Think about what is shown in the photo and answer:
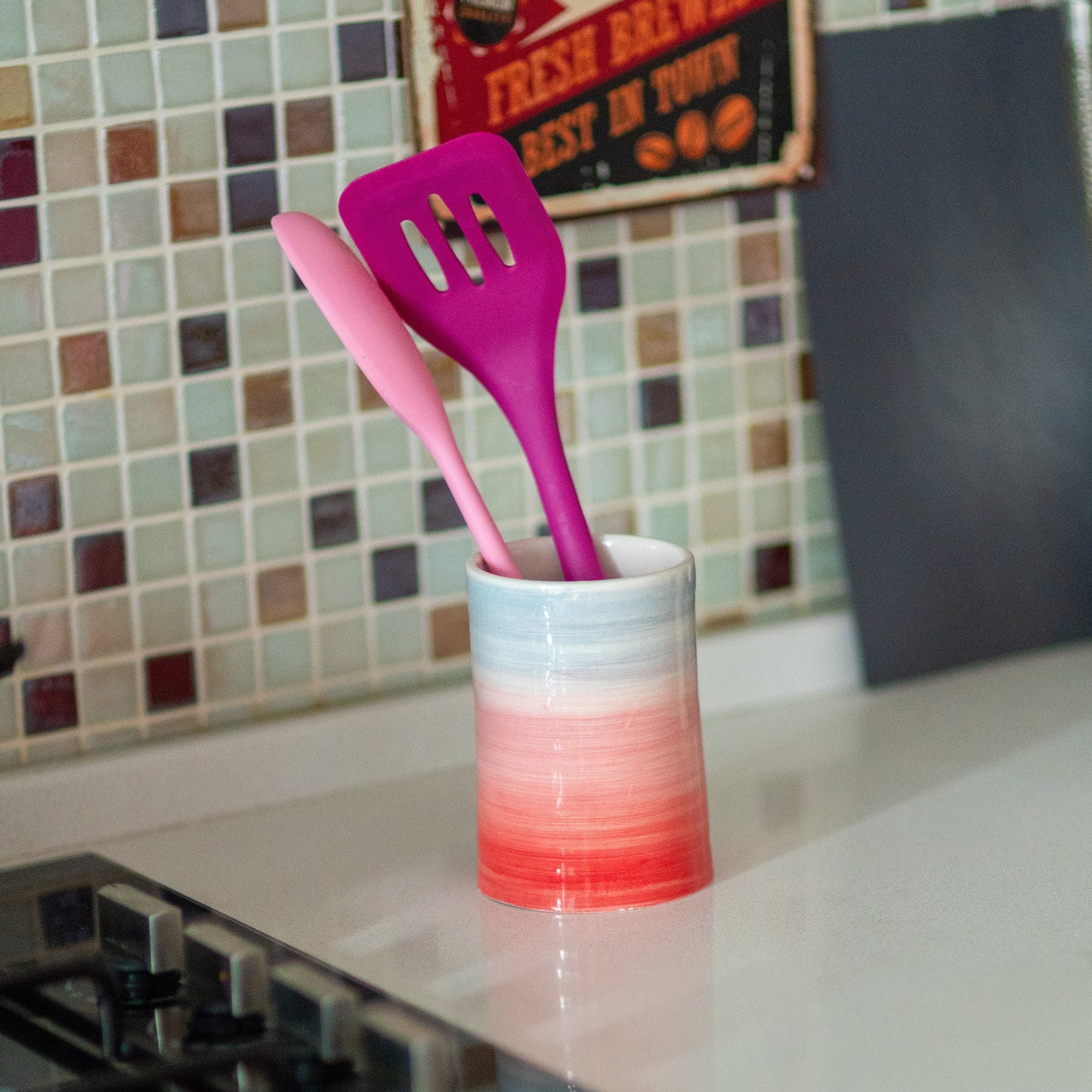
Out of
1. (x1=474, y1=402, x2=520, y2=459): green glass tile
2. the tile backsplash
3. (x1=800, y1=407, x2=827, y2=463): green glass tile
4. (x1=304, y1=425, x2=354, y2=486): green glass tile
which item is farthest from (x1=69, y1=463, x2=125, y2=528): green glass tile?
(x1=800, y1=407, x2=827, y2=463): green glass tile

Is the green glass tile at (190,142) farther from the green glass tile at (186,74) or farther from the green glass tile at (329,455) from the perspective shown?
the green glass tile at (329,455)

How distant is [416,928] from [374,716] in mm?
206

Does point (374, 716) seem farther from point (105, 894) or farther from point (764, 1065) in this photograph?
point (764, 1065)

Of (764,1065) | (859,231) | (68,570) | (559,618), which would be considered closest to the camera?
(764,1065)

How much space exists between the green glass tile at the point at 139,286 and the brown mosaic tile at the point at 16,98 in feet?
0.28

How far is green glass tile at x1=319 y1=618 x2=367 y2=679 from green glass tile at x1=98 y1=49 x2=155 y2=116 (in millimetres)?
302

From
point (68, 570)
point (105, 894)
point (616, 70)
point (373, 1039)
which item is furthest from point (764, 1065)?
point (616, 70)

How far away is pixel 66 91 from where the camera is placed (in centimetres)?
82

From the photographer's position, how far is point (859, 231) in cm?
100

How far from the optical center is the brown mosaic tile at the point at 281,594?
903 mm

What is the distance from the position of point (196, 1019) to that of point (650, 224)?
54 cm

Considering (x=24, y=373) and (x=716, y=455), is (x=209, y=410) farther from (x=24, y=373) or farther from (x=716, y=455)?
(x=716, y=455)

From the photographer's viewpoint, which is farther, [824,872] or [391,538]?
[391,538]

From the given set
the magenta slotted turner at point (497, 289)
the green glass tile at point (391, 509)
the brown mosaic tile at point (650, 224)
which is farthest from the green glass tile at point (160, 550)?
the brown mosaic tile at point (650, 224)
